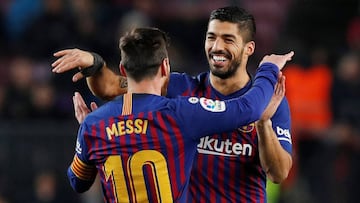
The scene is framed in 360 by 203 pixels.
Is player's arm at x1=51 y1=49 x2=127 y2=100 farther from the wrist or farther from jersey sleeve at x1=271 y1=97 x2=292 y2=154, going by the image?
jersey sleeve at x1=271 y1=97 x2=292 y2=154

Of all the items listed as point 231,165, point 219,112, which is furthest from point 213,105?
point 231,165

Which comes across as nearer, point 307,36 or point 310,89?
point 310,89

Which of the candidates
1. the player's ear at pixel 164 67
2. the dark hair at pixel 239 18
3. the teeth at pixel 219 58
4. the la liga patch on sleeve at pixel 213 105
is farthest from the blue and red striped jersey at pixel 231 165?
the player's ear at pixel 164 67

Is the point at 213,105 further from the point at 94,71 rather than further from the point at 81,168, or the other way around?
the point at 94,71

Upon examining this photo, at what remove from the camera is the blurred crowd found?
1205 cm

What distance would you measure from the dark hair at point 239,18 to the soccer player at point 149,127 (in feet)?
2.53

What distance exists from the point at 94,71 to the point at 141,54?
88cm

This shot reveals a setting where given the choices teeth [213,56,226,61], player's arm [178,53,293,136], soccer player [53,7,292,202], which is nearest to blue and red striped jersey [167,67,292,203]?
soccer player [53,7,292,202]

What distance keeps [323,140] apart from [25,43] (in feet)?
13.0

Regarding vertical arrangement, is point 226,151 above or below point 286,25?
below

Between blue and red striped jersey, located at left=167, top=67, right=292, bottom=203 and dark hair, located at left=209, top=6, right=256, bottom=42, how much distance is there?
39 centimetres

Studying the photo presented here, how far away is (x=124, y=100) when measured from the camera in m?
5.82

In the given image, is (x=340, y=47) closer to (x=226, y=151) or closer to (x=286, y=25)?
(x=286, y=25)

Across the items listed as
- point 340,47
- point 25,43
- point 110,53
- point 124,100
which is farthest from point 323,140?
point 124,100
